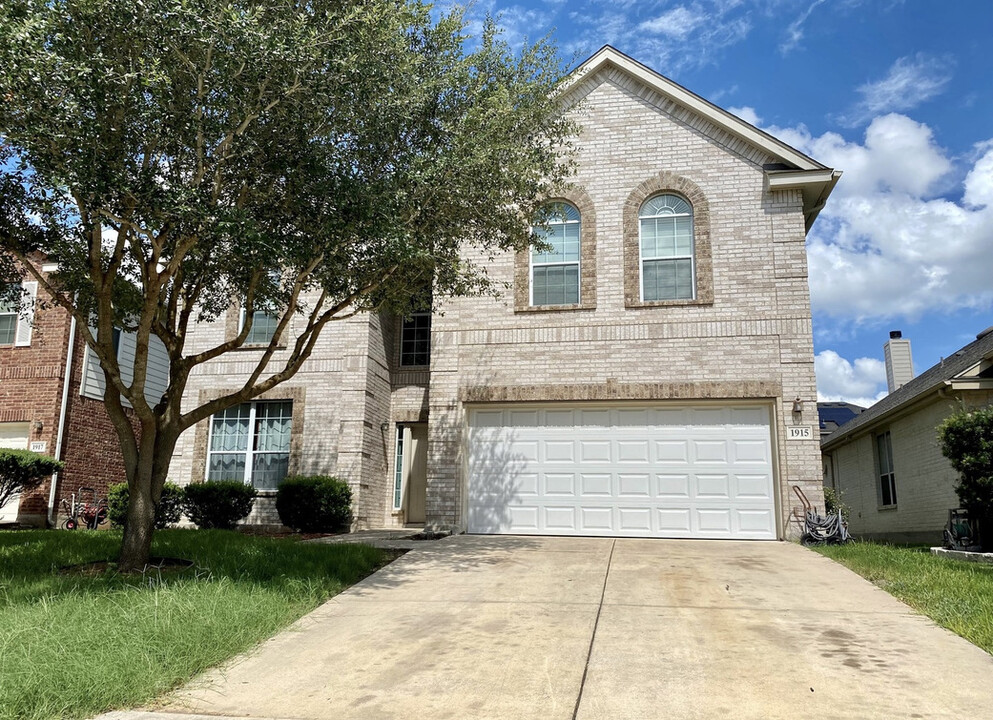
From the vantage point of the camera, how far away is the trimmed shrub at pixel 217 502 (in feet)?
48.1

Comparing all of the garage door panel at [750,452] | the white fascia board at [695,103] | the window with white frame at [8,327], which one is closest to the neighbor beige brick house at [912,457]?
the garage door panel at [750,452]

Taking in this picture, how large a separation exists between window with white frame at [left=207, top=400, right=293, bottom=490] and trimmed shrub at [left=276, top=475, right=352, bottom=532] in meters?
1.15

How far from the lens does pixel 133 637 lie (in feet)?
18.8

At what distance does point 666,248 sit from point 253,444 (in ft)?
30.0

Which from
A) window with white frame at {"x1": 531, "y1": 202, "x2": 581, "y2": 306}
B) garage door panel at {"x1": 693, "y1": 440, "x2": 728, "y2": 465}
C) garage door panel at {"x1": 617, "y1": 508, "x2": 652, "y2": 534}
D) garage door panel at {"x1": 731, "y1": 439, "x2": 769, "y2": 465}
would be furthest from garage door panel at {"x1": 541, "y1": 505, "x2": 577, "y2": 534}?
window with white frame at {"x1": 531, "y1": 202, "x2": 581, "y2": 306}

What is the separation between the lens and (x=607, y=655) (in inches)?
229

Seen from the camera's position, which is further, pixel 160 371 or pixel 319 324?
pixel 160 371

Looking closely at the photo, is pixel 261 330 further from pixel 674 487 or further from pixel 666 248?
pixel 674 487

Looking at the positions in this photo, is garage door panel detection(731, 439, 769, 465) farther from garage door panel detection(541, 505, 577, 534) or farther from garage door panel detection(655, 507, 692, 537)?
garage door panel detection(541, 505, 577, 534)

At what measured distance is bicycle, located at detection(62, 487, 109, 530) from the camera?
51.8 ft

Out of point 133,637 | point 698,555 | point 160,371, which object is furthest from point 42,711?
point 160,371

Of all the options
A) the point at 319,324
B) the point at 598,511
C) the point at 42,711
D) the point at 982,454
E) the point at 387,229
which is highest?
the point at 387,229

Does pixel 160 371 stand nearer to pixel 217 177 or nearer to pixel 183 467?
pixel 183 467

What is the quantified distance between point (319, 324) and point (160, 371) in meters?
11.4
